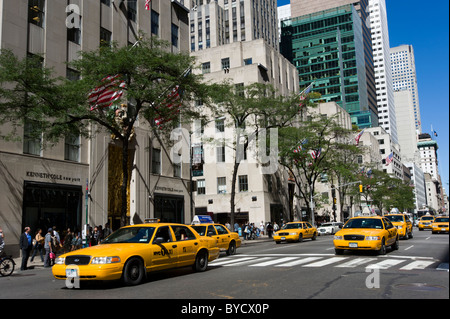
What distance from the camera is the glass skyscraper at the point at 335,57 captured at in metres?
137

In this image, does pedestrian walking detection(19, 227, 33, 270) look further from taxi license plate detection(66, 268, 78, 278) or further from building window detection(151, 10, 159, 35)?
building window detection(151, 10, 159, 35)

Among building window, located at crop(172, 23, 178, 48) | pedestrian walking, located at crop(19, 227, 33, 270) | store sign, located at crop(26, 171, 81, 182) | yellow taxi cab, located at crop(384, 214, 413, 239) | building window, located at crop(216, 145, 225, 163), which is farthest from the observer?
building window, located at crop(216, 145, 225, 163)

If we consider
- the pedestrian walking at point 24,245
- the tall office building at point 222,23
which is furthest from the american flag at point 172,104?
the tall office building at point 222,23

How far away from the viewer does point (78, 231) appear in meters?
25.3

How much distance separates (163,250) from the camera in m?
10.9

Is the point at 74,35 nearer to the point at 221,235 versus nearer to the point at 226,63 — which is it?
the point at 221,235

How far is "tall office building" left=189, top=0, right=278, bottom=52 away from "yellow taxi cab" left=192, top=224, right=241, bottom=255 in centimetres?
7692

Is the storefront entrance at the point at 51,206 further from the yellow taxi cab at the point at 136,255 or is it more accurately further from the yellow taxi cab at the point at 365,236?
the yellow taxi cab at the point at 365,236

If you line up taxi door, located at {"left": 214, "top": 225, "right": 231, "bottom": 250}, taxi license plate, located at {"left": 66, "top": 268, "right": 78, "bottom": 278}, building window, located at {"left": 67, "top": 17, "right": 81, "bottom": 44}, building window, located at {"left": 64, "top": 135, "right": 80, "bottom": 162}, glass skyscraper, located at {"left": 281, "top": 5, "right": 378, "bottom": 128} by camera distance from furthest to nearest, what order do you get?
glass skyscraper, located at {"left": 281, "top": 5, "right": 378, "bottom": 128} < building window, located at {"left": 67, "top": 17, "right": 81, "bottom": 44} < building window, located at {"left": 64, "top": 135, "right": 80, "bottom": 162} < taxi door, located at {"left": 214, "top": 225, "right": 231, "bottom": 250} < taxi license plate, located at {"left": 66, "top": 268, "right": 78, "bottom": 278}

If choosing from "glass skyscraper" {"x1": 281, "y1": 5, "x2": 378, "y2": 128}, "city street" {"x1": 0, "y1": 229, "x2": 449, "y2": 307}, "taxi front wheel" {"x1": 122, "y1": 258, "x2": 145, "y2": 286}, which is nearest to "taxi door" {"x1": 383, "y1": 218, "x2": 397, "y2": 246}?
"city street" {"x1": 0, "y1": 229, "x2": 449, "y2": 307}

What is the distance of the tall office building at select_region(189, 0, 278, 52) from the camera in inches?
3615
